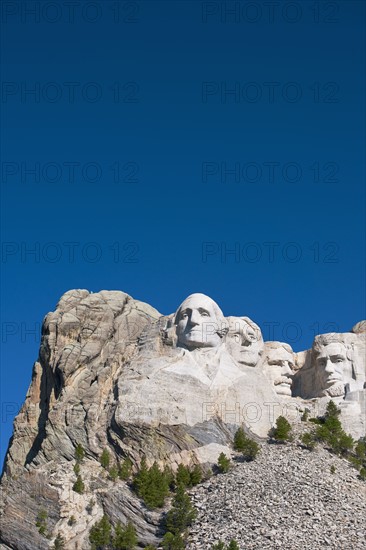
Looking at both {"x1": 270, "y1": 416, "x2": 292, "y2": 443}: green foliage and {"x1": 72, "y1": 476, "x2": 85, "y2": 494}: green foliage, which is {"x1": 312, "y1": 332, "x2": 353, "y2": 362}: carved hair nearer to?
{"x1": 270, "y1": 416, "x2": 292, "y2": 443}: green foliage

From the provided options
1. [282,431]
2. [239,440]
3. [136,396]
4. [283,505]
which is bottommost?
[283,505]

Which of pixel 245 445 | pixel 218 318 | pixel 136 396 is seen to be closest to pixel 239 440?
pixel 245 445

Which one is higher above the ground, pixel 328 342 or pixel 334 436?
pixel 328 342

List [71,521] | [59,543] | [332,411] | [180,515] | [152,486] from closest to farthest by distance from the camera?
1. [180,515]
2. [59,543]
3. [71,521]
4. [152,486]
5. [332,411]

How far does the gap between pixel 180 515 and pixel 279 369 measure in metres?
14.5

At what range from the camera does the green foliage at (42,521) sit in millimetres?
50844

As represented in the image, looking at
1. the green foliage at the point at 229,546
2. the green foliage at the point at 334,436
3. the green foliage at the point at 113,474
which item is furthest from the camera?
the green foliage at the point at 334,436

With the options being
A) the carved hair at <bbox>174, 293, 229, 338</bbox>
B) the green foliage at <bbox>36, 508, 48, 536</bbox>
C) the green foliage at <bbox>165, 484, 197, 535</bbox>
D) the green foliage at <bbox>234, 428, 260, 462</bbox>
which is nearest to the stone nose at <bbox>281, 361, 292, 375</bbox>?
the carved hair at <bbox>174, 293, 229, 338</bbox>

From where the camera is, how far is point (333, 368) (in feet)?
Result: 205

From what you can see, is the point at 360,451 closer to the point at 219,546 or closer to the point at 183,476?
the point at 183,476

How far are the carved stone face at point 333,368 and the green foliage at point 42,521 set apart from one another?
16346 mm

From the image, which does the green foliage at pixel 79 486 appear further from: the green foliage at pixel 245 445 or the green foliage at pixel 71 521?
the green foliage at pixel 245 445

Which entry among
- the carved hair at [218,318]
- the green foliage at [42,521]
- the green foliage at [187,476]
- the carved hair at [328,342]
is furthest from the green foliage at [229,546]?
the carved hair at [328,342]

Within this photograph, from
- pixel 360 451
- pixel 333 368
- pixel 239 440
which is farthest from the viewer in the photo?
pixel 333 368
